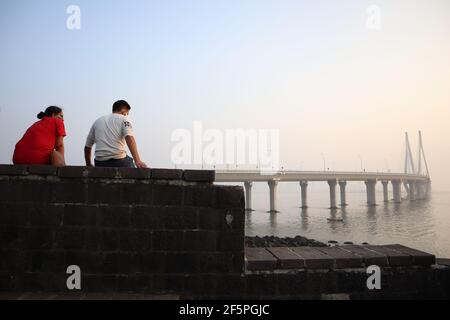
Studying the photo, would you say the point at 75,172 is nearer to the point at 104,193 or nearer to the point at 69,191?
the point at 69,191

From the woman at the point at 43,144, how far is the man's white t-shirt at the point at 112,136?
16.5 inches

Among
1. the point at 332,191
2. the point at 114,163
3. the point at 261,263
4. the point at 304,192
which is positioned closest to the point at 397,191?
the point at 332,191

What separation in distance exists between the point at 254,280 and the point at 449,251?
24.6m

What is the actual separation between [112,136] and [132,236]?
4.15ft

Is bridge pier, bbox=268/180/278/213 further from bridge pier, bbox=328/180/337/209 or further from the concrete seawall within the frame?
the concrete seawall

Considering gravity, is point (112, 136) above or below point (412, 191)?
above

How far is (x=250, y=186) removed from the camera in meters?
67.2

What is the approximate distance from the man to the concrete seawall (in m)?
0.57

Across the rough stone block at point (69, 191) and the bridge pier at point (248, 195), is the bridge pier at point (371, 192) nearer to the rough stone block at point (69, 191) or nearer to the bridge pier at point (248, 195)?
the bridge pier at point (248, 195)

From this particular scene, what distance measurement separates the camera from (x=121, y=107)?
4.01m

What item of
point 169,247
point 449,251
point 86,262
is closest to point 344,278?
point 169,247

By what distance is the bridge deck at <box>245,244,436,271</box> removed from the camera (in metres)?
3.31

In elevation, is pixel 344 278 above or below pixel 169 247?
below
